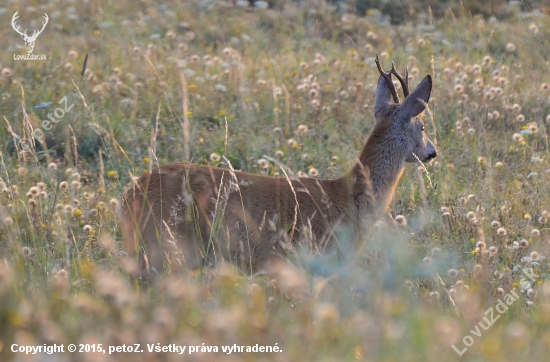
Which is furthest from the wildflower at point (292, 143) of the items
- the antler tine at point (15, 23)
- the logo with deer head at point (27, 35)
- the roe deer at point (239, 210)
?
the antler tine at point (15, 23)

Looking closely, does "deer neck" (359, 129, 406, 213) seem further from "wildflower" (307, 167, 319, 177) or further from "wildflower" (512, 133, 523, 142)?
"wildflower" (512, 133, 523, 142)

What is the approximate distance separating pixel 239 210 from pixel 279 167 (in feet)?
6.14

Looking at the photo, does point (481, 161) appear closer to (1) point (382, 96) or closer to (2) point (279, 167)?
(1) point (382, 96)

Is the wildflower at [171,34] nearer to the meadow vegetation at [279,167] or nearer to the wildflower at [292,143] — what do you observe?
the meadow vegetation at [279,167]

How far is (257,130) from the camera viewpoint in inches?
328

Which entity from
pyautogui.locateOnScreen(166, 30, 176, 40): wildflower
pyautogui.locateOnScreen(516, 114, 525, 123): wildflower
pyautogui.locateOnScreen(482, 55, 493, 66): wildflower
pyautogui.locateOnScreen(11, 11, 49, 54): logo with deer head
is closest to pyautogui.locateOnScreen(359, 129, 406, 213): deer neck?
pyautogui.locateOnScreen(516, 114, 525, 123): wildflower

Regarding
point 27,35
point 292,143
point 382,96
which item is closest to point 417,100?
point 382,96

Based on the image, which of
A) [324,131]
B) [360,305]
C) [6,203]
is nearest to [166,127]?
[324,131]

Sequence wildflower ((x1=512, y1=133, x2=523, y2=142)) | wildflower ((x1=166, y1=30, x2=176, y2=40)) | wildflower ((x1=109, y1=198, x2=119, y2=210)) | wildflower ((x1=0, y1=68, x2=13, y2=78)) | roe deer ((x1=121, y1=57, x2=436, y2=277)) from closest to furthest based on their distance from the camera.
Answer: roe deer ((x1=121, y1=57, x2=436, y2=277)) < wildflower ((x1=109, y1=198, x2=119, y2=210)) < wildflower ((x1=512, y1=133, x2=523, y2=142)) < wildflower ((x1=0, y1=68, x2=13, y2=78)) < wildflower ((x1=166, y1=30, x2=176, y2=40))

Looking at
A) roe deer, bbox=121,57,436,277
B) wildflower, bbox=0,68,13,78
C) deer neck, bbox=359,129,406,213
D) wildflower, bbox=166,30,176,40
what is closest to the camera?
roe deer, bbox=121,57,436,277

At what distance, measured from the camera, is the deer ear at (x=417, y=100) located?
6109mm

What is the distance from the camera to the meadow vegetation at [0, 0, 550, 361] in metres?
3.72

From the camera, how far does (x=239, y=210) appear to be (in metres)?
5.41

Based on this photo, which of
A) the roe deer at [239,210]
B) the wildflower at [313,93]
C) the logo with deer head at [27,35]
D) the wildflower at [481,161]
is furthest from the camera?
the logo with deer head at [27,35]
